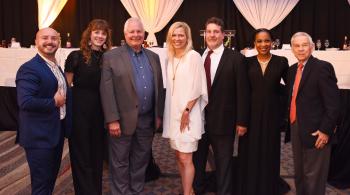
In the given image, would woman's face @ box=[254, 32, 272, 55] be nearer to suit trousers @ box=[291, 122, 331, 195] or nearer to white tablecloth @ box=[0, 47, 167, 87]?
suit trousers @ box=[291, 122, 331, 195]

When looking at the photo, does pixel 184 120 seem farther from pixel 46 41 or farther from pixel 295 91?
pixel 46 41

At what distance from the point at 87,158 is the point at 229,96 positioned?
1193mm

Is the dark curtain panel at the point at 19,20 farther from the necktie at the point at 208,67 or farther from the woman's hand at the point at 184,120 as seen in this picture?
the woman's hand at the point at 184,120

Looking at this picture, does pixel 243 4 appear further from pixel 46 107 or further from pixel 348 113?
pixel 46 107

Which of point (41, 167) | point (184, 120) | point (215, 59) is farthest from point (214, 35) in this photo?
point (41, 167)

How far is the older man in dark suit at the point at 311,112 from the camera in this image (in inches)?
93.9

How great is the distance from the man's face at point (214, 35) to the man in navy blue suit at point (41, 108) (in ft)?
3.73

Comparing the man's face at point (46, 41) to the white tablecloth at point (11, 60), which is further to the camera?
the white tablecloth at point (11, 60)

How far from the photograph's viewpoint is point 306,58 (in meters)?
2.51

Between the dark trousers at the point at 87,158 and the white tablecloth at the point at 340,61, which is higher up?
the white tablecloth at the point at 340,61

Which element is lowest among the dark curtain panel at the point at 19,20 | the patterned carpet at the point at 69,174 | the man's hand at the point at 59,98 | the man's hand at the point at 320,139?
the patterned carpet at the point at 69,174

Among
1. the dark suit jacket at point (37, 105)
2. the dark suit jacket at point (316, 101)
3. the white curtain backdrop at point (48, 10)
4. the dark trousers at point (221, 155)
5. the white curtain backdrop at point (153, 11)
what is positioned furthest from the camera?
the white curtain backdrop at point (153, 11)

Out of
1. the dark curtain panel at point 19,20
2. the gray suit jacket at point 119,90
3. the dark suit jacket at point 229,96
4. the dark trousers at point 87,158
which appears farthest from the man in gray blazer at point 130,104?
the dark curtain panel at point 19,20

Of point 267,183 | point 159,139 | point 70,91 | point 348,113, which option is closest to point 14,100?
point 159,139
